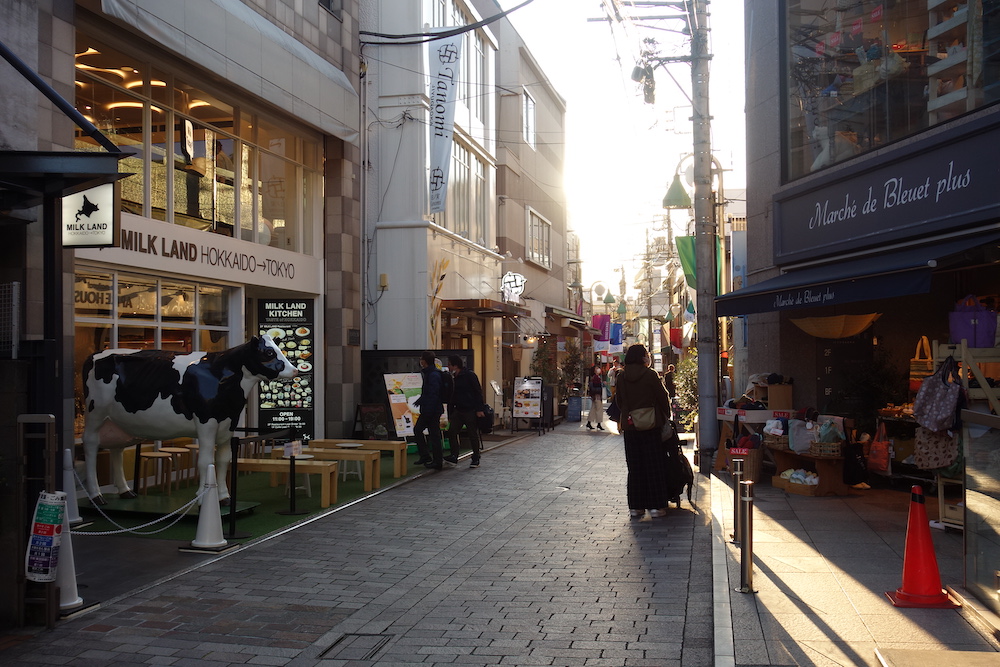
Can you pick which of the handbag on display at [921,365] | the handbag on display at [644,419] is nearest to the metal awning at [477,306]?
the handbag on display at [921,365]

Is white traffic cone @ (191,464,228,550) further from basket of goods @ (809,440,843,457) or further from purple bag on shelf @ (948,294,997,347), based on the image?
purple bag on shelf @ (948,294,997,347)

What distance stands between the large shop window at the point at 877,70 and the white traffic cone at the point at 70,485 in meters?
10.1

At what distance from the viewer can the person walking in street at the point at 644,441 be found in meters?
10.3

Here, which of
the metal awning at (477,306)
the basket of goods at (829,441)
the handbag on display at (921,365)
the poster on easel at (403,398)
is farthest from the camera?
the metal awning at (477,306)

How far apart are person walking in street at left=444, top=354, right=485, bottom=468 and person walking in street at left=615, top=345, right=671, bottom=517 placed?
5.12 m

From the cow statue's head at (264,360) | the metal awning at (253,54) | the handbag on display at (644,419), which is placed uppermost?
the metal awning at (253,54)

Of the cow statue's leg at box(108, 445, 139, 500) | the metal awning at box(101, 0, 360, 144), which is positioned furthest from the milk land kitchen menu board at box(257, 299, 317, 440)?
the cow statue's leg at box(108, 445, 139, 500)

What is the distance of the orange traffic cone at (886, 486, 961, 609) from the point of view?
6227mm

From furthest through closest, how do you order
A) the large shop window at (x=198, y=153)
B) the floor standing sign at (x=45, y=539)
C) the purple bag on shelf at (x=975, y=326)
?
the large shop window at (x=198, y=153) < the purple bag on shelf at (x=975, y=326) < the floor standing sign at (x=45, y=539)

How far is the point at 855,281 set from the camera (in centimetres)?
1013

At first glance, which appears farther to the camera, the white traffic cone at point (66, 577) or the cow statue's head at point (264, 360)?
the cow statue's head at point (264, 360)

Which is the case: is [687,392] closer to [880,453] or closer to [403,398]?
[403,398]

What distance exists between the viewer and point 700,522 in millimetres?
10141

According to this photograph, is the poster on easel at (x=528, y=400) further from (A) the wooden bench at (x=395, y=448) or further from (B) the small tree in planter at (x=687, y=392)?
(A) the wooden bench at (x=395, y=448)
